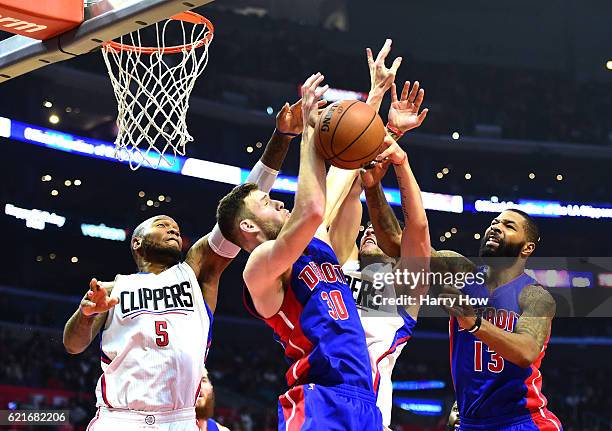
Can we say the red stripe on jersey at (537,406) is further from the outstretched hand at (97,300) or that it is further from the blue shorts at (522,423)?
the outstretched hand at (97,300)

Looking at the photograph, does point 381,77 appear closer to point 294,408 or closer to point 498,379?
point 294,408

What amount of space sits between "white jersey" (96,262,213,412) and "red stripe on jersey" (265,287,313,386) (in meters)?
1.24

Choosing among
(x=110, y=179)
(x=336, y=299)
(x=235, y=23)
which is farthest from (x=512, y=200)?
(x=336, y=299)

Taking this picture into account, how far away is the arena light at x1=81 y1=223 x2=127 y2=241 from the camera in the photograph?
20.0 meters

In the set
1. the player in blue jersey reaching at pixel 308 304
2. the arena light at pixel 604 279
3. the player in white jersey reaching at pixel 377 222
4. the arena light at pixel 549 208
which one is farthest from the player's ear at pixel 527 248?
the arena light at pixel 604 279

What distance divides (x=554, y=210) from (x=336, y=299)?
18807 mm

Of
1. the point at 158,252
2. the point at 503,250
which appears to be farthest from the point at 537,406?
the point at 158,252

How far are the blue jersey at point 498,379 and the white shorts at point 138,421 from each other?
148 cm

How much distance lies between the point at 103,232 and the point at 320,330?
1736 centimetres

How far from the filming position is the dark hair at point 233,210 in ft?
12.1

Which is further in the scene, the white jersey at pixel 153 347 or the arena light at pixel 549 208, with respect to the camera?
the arena light at pixel 549 208

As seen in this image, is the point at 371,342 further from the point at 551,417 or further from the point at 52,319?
the point at 52,319

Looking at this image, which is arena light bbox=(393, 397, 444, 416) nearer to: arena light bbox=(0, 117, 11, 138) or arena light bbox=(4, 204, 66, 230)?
arena light bbox=(4, 204, 66, 230)

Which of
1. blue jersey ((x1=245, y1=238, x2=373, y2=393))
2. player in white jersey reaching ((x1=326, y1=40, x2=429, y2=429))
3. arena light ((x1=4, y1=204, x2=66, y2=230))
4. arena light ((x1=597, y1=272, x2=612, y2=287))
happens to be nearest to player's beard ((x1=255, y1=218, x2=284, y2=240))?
blue jersey ((x1=245, y1=238, x2=373, y2=393))
